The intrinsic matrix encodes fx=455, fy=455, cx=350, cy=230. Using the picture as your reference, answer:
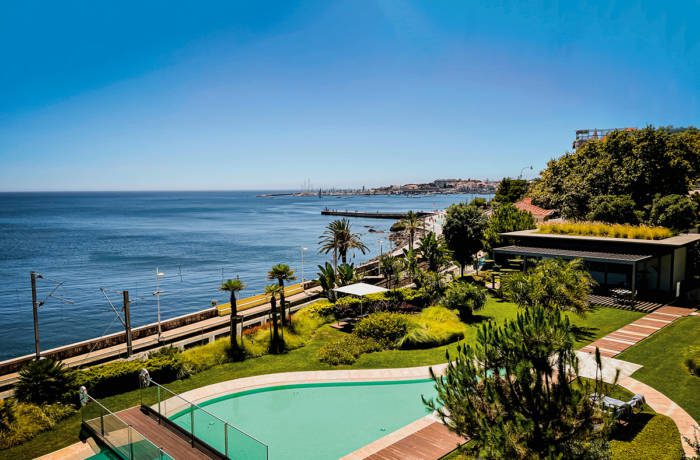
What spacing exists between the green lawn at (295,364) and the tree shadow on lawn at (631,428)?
196 inches

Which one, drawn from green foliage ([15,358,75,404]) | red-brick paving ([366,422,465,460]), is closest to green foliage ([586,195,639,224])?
red-brick paving ([366,422,465,460])

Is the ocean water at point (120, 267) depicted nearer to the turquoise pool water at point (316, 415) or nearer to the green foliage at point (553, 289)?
the turquoise pool water at point (316, 415)

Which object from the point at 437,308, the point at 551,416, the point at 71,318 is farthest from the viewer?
the point at 71,318

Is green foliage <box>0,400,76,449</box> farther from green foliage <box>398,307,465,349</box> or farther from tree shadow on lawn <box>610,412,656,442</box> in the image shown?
tree shadow on lawn <box>610,412,656,442</box>

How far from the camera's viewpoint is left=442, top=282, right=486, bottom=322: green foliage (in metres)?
27.5

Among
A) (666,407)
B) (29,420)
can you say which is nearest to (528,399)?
(666,407)

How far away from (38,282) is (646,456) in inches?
2757

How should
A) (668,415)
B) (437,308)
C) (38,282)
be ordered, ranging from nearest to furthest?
(668,415) < (437,308) < (38,282)

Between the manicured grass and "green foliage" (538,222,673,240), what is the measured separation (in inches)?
363

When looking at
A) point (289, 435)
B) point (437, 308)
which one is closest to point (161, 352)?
point (289, 435)

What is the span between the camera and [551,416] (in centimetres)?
880

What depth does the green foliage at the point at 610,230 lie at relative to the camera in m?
33.9

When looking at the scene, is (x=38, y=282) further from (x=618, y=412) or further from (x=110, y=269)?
(x=618, y=412)

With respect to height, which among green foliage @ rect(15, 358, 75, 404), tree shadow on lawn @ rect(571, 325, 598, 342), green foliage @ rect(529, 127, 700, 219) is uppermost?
green foliage @ rect(529, 127, 700, 219)
